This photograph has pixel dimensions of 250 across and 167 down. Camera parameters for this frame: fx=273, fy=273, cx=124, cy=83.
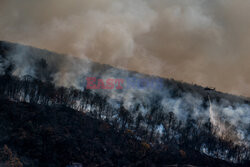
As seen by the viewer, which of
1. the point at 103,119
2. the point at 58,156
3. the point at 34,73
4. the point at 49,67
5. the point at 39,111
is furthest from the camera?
the point at 49,67

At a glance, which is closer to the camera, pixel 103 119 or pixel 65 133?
pixel 65 133

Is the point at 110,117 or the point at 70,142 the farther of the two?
the point at 110,117

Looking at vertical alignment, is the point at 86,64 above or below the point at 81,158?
above

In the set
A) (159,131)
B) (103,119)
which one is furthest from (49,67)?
(159,131)

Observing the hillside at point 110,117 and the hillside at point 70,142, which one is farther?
the hillside at point 110,117

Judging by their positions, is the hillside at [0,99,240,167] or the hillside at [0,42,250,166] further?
the hillside at [0,42,250,166]

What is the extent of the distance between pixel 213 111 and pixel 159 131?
5098 cm

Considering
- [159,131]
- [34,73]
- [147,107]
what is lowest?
[159,131]

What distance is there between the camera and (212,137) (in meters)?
135

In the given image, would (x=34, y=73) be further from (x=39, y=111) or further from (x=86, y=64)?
(x=39, y=111)

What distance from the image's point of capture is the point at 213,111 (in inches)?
6373

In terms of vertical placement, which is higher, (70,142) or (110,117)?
(110,117)

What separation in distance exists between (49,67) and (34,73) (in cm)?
1183

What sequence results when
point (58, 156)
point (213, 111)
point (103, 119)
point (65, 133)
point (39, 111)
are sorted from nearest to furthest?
point (58, 156)
point (65, 133)
point (39, 111)
point (103, 119)
point (213, 111)
